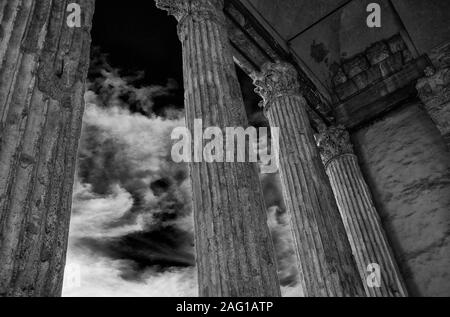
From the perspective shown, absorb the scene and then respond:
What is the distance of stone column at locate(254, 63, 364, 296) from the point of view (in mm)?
5625

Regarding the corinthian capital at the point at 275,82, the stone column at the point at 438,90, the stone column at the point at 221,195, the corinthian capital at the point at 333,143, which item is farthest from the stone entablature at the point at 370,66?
the stone column at the point at 221,195

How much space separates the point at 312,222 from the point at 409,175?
438 centimetres

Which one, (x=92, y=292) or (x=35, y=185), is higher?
(x=92, y=292)

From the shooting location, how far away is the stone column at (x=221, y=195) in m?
3.37

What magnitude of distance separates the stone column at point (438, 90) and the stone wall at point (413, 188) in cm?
57

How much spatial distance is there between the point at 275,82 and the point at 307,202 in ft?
9.86

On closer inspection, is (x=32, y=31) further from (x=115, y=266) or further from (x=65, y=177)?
(x=115, y=266)

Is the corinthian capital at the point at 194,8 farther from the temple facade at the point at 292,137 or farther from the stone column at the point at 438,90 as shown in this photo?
the stone column at the point at 438,90

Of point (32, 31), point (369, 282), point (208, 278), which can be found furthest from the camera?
point (369, 282)

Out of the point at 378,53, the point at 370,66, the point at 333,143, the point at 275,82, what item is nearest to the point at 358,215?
the point at 333,143

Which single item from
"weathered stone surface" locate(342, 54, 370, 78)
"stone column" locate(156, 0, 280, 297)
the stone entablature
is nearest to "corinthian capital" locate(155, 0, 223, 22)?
"stone column" locate(156, 0, 280, 297)

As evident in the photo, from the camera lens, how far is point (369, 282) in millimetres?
7711
